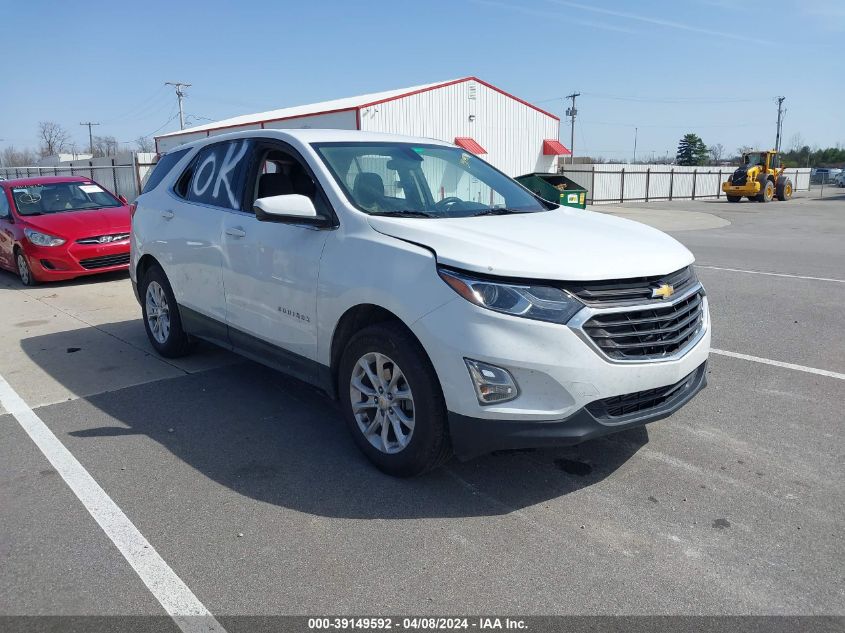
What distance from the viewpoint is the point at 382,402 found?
373cm

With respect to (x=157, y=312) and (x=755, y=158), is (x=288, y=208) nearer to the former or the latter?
(x=157, y=312)

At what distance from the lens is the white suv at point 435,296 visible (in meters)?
3.22

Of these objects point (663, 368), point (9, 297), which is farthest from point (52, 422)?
point (9, 297)

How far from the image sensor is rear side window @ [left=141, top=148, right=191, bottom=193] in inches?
240

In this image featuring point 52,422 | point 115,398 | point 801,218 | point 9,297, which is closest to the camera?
point 52,422

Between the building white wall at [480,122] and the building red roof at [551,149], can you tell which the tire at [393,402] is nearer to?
the building white wall at [480,122]

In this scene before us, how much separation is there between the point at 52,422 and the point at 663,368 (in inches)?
155

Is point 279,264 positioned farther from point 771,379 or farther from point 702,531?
point 771,379

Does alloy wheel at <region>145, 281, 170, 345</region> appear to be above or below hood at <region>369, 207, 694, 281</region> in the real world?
below

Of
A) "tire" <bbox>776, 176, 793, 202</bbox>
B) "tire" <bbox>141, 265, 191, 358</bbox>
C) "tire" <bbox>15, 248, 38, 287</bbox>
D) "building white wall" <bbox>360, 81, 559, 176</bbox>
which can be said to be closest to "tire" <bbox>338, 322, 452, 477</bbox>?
"tire" <bbox>141, 265, 191, 358</bbox>

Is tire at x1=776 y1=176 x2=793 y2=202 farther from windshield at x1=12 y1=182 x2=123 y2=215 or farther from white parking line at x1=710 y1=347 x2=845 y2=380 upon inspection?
white parking line at x1=710 y1=347 x2=845 y2=380

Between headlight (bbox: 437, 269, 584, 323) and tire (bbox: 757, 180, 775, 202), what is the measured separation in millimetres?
37737

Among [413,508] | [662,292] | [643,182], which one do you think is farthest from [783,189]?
[413,508]

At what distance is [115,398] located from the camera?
17.1 feet
